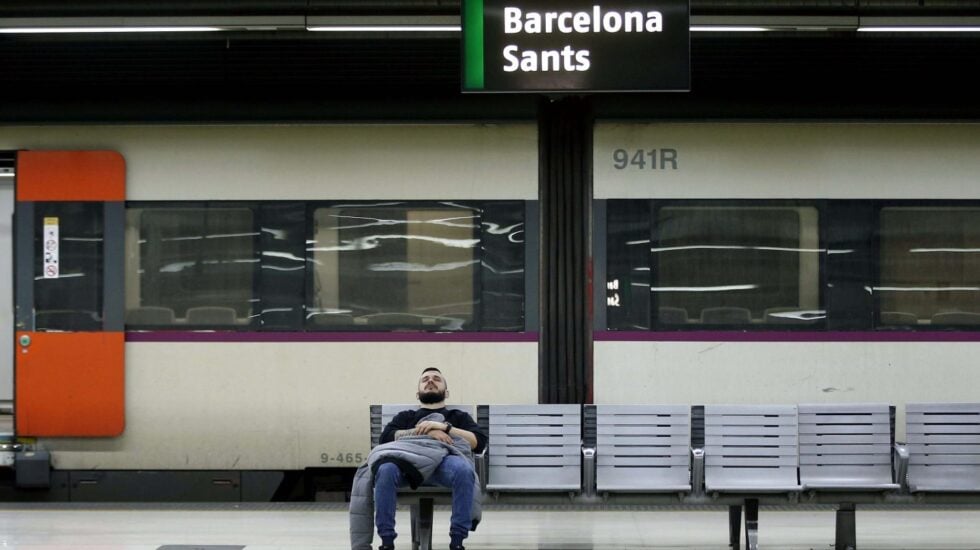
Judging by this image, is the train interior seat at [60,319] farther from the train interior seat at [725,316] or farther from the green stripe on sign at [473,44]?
the train interior seat at [725,316]

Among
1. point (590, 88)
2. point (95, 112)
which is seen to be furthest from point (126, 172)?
point (590, 88)

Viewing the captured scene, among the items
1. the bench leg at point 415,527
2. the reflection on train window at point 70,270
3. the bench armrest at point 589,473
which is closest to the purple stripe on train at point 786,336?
the bench armrest at point 589,473

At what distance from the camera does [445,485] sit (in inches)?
284

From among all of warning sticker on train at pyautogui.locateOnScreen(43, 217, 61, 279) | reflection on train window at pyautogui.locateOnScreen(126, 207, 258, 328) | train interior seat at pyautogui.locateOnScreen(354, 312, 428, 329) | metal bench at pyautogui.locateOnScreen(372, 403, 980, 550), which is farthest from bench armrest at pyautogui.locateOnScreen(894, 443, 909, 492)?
warning sticker on train at pyautogui.locateOnScreen(43, 217, 61, 279)

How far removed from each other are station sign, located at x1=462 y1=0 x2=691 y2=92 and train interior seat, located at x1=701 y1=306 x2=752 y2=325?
245 centimetres

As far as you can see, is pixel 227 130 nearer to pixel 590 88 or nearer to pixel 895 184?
pixel 590 88

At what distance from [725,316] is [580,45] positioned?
111 inches

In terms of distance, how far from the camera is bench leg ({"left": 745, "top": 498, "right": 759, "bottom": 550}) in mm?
7375

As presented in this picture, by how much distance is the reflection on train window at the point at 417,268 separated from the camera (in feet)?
31.0

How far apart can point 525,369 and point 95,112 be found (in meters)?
3.66

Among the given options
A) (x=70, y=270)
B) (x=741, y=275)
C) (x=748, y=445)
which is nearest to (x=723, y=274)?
(x=741, y=275)

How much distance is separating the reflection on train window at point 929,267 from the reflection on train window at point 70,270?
568 cm

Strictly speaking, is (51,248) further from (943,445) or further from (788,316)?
(943,445)

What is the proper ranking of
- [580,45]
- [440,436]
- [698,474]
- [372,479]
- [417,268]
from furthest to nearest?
[417,268]
[698,474]
[580,45]
[440,436]
[372,479]
